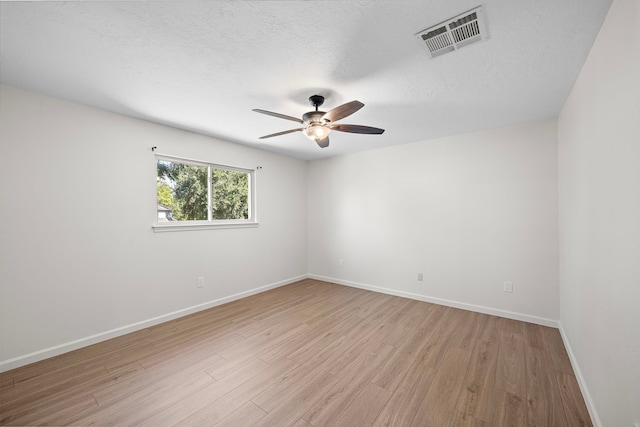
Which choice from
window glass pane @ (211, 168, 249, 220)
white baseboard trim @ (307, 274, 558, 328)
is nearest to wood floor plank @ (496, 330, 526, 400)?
white baseboard trim @ (307, 274, 558, 328)

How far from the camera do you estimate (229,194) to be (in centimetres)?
395

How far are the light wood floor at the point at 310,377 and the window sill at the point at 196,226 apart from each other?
1151 mm

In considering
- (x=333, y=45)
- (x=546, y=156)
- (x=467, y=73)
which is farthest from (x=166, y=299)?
(x=546, y=156)

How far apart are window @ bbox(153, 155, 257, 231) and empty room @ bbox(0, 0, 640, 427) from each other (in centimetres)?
3

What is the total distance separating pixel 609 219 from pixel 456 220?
2.18 meters

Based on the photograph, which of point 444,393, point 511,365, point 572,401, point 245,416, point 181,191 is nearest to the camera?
point 245,416

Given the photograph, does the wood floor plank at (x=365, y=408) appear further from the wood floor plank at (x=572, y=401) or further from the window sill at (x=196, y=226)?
the window sill at (x=196, y=226)

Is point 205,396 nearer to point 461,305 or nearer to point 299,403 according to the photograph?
point 299,403

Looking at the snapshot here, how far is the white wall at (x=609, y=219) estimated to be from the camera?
112 cm

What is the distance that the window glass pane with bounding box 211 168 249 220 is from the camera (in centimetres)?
377

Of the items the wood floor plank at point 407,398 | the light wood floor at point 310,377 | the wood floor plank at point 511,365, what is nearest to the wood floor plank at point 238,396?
the light wood floor at point 310,377

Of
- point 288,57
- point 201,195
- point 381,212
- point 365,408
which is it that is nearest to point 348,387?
point 365,408

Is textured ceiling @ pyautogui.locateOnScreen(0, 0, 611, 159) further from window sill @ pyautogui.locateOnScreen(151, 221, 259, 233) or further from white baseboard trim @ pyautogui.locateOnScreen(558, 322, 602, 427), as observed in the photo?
white baseboard trim @ pyautogui.locateOnScreen(558, 322, 602, 427)

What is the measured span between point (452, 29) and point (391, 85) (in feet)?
2.24
